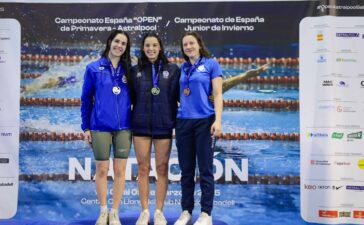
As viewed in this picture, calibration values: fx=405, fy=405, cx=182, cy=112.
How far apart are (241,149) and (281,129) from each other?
43 centimetres

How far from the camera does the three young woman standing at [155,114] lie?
2658 mm

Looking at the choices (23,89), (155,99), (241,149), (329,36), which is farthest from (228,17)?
(23,89)

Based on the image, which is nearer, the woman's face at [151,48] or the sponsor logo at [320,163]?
the woman's face at [151,48]

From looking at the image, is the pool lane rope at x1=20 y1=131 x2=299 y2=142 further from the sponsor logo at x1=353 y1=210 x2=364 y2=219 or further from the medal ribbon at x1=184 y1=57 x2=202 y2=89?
the medal ribbon at x1=184 y1=57 x2=202 y2=89

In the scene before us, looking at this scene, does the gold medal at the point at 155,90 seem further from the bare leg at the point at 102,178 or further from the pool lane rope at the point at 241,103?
the pool lane rope at the point at 241,103

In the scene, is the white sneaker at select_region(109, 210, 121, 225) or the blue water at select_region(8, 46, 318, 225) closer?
the white sneaker at select_region(109, 210, 121, 225)

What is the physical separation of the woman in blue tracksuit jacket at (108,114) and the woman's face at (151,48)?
0.51 feet

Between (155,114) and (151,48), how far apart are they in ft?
1.45

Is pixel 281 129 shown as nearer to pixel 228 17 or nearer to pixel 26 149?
pixel 228 17

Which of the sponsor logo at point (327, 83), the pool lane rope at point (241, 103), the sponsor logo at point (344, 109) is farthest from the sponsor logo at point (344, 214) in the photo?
the sponsor logo at point (327, 83)

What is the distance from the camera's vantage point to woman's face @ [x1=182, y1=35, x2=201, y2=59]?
2691 millimetres

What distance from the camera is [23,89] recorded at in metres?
4.02

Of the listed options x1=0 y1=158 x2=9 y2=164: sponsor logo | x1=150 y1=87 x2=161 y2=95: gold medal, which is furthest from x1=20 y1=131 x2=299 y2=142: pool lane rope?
x1=150 y1=87 x2=161 y2=95: gold medal

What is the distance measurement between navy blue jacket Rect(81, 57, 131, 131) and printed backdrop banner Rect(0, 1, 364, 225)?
1278 millimetres
